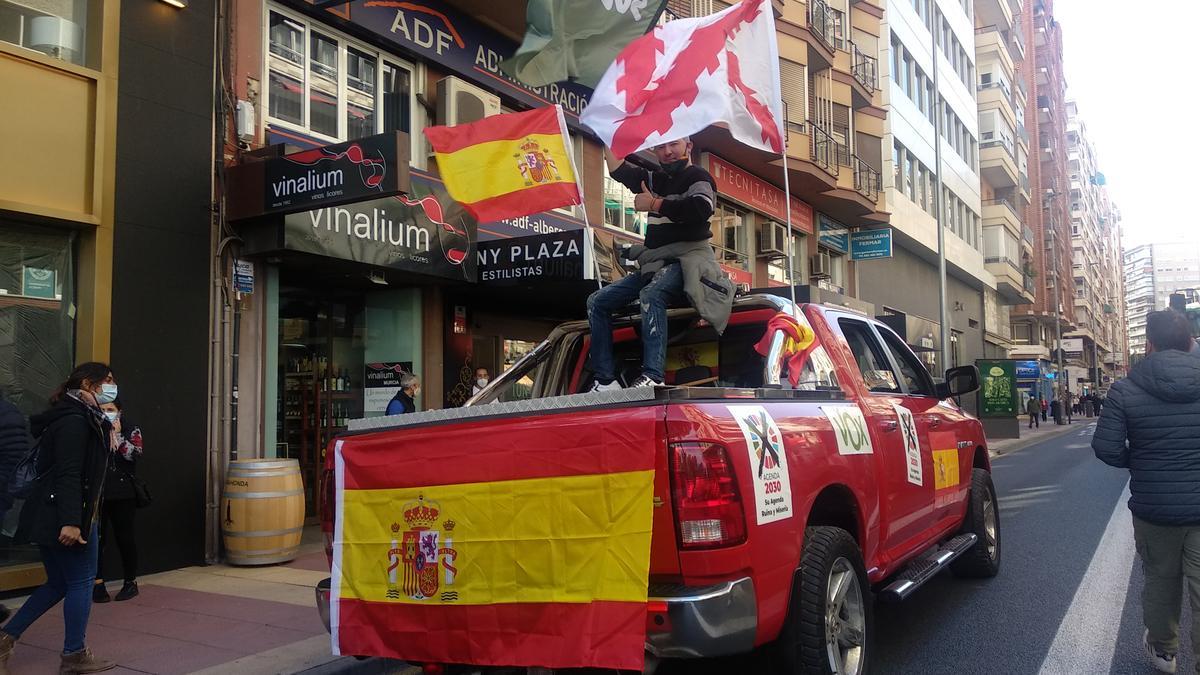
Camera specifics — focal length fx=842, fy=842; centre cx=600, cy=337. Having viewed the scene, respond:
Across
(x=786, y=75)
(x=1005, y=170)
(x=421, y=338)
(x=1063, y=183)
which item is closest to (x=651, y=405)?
(x=421, y=338)

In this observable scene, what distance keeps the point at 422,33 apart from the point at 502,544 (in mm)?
9236

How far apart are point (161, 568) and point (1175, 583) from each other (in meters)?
7.47

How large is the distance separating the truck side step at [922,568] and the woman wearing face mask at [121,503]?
5555 mm

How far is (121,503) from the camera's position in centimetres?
659

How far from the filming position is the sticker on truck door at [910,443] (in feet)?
15.9

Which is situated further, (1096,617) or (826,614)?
(1096,617)

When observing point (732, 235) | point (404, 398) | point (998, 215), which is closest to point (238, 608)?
point (404, 398)

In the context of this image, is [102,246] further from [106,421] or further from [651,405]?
[651,405]

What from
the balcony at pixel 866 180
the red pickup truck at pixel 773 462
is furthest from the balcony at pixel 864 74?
the red pickup truck at pixel 773 462

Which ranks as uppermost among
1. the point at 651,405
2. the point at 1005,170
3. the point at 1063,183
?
the point at 1063,183

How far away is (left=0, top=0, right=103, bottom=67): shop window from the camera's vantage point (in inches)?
281

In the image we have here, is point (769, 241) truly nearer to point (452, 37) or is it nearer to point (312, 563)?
point (452, 37)

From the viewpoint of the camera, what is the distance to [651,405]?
2975 millimetres

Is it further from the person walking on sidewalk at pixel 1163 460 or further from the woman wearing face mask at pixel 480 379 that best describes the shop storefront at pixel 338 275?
the person walking on sidewalk at pixel 1163 460
